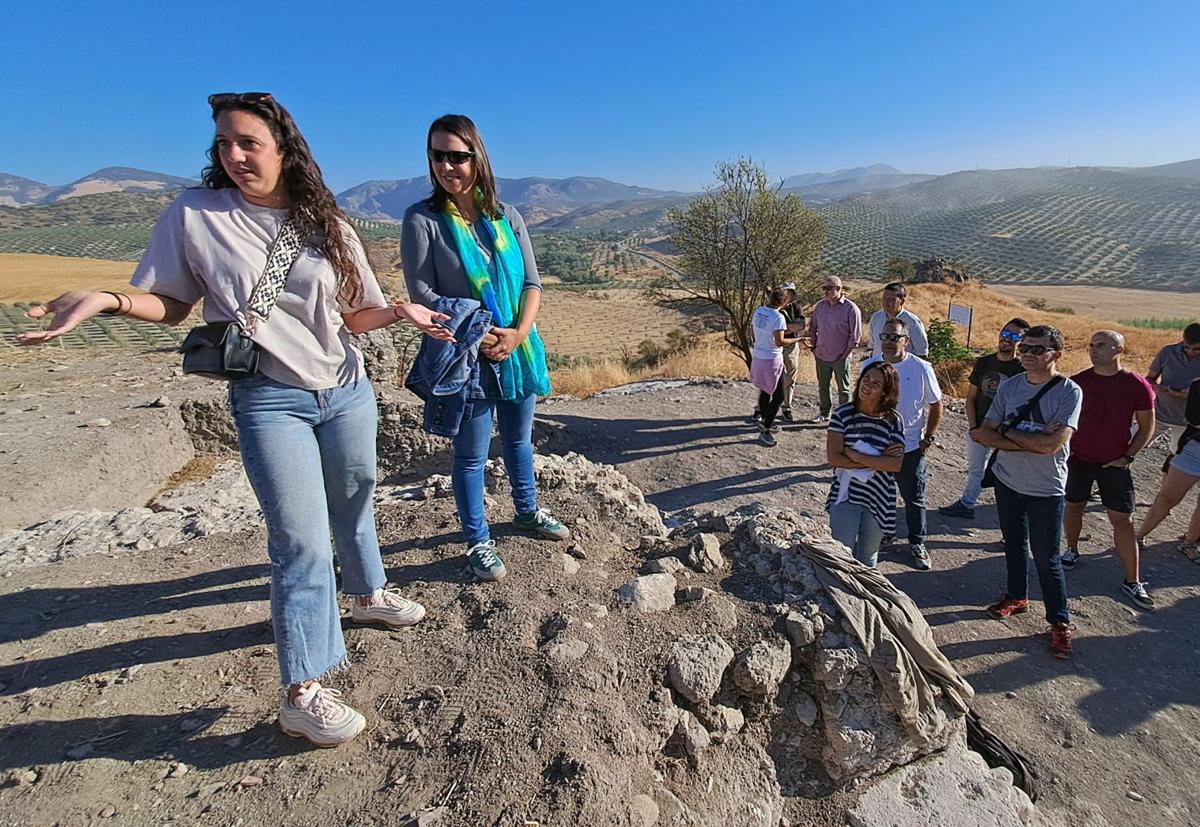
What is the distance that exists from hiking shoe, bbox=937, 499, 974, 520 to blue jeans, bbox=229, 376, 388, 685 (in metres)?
5.64

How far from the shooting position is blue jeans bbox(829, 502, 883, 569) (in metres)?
3.73

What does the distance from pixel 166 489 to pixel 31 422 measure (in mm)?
1952

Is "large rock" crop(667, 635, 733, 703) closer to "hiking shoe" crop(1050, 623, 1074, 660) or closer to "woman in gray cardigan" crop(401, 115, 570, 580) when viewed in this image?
"woman in gray cardigan" crop(401, 115, 570, 580)

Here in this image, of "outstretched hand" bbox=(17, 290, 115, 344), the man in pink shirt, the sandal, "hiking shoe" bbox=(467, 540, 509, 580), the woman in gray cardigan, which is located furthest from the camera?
the man in pink shirt

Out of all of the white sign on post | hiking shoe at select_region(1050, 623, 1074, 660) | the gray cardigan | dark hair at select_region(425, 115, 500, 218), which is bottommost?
hiking shoe at select_region(1050, 623, 1074, 660)

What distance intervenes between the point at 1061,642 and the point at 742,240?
13.1 metres

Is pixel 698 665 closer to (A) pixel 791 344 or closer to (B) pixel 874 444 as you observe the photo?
(B) pixel 874 444

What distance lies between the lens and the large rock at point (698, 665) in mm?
2561

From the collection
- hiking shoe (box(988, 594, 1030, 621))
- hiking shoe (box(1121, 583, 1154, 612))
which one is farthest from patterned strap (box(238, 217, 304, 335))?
hiking shoe (box(1121, 583, 1154, 612))

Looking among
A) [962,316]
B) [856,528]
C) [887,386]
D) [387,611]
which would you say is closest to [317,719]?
[387,611]

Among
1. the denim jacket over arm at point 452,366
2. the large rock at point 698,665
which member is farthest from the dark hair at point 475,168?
the large rock at point 698,665

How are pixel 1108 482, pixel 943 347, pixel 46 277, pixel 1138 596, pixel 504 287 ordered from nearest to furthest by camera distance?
pixel 504 287 < pixel 1108 482 < pixel 1138 596 < pixel 943 347 < pixel 46 277

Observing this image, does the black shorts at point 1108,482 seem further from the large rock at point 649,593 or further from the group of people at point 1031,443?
the large rock at point 649,593

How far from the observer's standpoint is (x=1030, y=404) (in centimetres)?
377
